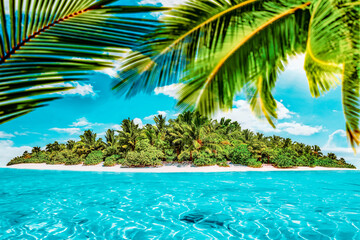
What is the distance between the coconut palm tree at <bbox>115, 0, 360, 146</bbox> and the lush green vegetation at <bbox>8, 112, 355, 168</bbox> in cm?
1751

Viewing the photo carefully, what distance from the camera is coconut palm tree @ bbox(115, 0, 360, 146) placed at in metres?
2.62

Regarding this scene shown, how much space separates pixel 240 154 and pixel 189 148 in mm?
6351

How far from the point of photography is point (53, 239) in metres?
5.63

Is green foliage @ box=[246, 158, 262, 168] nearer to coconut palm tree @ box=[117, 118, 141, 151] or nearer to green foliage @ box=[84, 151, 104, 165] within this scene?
coconut palm tree @ box=[117, 118, 141, 151]

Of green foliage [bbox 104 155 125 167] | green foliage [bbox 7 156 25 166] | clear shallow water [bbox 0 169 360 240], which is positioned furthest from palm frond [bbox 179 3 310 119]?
green foliage [bbox 7 156 25 166]

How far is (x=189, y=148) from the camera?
984 inches

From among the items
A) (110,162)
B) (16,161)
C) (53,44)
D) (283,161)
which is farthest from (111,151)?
(53,44)

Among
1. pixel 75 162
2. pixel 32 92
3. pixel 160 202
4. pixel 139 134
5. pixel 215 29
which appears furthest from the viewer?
pixel 75 162

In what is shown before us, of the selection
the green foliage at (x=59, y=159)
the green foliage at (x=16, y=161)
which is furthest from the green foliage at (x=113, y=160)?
the green foliage at (x=16, y=161)

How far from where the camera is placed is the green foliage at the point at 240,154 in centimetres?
2581

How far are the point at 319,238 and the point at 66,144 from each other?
42.2m

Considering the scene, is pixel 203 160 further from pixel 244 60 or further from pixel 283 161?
pixel 244 60

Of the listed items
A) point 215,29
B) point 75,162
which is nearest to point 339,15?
point 215,29

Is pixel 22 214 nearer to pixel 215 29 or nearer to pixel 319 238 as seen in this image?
pixel 215 29
